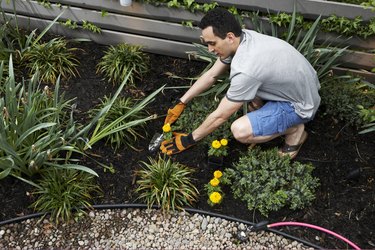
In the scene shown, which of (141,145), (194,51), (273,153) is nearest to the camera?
(273,153)

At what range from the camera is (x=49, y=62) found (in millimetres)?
3744

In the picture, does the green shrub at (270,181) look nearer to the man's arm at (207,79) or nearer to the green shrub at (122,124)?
the man's arm at (207,79)

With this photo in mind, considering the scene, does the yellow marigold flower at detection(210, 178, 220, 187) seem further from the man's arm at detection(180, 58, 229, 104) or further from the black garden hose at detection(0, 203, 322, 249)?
the man's arm at detection(180, 58, 229, 104)

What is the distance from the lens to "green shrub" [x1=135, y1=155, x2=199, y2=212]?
2906 millimetres

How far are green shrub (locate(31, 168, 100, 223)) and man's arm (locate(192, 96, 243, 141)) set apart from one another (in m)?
0.82

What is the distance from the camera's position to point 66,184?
115 inches

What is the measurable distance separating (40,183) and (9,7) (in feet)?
6.51

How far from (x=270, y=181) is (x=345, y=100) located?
98cm

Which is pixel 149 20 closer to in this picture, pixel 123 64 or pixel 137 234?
pixel 123 64

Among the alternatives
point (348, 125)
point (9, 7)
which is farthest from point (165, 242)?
point (9, 7)

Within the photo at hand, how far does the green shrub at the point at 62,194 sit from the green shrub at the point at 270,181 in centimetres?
98

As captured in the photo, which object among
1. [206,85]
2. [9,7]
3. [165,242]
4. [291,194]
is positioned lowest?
[165,242]

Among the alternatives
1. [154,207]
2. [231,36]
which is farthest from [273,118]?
[154,207]

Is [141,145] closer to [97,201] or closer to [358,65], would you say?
[97,201]
